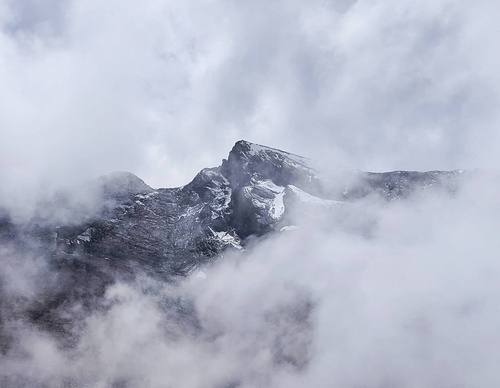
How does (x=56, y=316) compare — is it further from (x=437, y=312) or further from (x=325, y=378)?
(x=437, y=312)

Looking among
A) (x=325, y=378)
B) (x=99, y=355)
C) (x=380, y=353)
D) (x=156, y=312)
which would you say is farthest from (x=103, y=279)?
(x=380, y=353)

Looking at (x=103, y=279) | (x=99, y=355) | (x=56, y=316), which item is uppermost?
(x=103, y=279)

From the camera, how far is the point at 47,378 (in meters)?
142

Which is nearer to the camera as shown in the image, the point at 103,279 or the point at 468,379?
the point at 468,379

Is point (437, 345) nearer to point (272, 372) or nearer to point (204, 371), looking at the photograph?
point (272, 372)

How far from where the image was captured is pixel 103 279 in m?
199

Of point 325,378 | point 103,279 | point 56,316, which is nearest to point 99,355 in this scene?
point 56,316

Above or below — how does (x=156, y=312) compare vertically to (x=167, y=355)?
above

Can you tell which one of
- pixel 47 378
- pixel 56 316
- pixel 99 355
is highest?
pixel 56 316

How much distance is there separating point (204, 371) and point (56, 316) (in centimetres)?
5248

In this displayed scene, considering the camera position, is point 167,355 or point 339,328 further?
point 339,328

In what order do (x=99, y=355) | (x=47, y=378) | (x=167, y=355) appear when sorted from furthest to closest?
(x=167, y=355) → (x=99, y=355) → (x=47, y=378)

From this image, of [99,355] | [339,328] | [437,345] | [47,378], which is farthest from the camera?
[339,328]

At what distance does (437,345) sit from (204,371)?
80159mm
